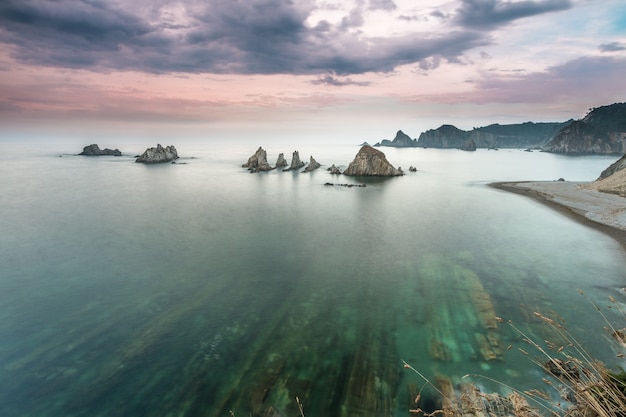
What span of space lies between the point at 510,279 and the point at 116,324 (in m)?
30.8

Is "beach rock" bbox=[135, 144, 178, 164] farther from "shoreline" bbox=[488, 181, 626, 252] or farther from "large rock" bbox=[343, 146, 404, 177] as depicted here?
"shoreline" bbox=[488, 181, 626, 252]

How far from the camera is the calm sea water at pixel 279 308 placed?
49.5ft

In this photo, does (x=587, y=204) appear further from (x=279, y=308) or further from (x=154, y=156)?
(x=154, y=156)

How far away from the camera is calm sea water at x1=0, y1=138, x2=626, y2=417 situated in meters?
15.1

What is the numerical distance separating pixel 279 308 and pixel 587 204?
2530 inches

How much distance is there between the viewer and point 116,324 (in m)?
20.7

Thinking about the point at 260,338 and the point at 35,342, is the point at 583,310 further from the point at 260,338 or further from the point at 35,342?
the point at 35,342

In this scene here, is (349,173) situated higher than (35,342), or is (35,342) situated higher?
(349,173)

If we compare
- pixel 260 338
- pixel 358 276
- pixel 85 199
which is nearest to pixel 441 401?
pixel 260 338

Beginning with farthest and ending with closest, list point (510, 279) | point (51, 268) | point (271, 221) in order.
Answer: point (271, 221), point (51, 268), point (510, 279)

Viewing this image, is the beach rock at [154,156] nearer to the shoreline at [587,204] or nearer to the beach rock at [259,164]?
the beach rock at [259,164]

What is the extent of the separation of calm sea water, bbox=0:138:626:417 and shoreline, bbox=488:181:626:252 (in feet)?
9.90

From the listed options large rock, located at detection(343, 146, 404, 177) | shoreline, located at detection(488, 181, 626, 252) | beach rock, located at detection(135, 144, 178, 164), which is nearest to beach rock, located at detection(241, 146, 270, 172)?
large rock, located at detection(343, 146, 404, 177)

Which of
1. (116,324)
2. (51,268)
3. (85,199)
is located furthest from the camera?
(85,199)
